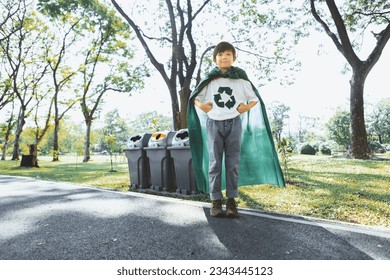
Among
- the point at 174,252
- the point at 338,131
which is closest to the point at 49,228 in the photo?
the point at 174,252

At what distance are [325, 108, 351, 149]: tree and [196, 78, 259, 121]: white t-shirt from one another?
38.9 m

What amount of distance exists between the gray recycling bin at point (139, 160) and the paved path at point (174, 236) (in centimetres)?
181

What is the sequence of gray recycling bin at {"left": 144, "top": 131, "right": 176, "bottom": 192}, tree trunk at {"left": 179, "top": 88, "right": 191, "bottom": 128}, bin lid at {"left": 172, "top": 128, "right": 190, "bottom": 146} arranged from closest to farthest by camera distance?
bin lid at {"left": 172, "top": 128, "right": 190, "bottom": 146} < gray recycling bin at {"left": 144, "top": 131, "right": 176, "bottom": 192} < tree trunk at {"left": 179, "top": 88, "right": 191, "bottom": 128}

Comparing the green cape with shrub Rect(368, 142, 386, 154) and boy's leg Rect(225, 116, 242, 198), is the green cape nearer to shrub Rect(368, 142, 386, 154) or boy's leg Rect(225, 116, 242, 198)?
boy's leg Rect(225, 116, 242, 198)

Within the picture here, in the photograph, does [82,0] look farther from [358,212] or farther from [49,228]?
[358,212]

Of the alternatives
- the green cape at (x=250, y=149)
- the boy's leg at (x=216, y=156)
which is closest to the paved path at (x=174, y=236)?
the boy's leg at (x=216, y=156)

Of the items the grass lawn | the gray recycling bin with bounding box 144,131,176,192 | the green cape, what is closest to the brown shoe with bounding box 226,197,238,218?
the green cape

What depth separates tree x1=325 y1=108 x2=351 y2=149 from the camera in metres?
37.9

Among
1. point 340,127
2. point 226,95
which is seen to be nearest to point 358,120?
point 226,95

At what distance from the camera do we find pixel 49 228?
9.95 feet

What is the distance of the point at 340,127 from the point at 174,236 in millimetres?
40839

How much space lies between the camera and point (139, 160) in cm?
577

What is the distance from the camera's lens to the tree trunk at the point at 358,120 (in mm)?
10555

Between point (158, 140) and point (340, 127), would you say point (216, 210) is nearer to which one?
point (158, 140)
